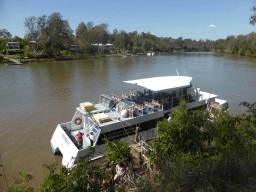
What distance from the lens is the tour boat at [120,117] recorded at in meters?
9.34

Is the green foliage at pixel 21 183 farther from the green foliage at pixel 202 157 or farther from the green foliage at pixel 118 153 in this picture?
the green foliage at pixel 202 157

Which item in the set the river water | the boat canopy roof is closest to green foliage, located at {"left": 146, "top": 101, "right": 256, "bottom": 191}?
the boat canopy roof

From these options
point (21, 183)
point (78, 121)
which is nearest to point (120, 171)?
point (21, 183)

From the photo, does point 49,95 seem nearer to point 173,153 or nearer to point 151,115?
point 151,115

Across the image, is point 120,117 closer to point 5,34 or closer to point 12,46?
point 12,46

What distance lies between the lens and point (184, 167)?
14.8ft

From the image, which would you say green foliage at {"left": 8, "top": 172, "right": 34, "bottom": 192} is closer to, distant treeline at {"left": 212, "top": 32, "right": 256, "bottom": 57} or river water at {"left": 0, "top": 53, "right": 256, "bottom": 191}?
river water at {"left": 0, "top": 53, "right": 256, "bottom": 191}

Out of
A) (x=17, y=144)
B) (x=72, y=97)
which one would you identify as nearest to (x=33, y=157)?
(x=17, y=144)

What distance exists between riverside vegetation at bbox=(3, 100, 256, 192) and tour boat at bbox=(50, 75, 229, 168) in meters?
3.18

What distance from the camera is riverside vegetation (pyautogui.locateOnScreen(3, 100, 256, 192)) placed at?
347 centimetres

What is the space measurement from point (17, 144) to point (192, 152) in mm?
11213

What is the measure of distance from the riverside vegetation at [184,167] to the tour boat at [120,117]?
3176 mm

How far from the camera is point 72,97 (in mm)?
20781

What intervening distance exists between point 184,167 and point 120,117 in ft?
20.1
